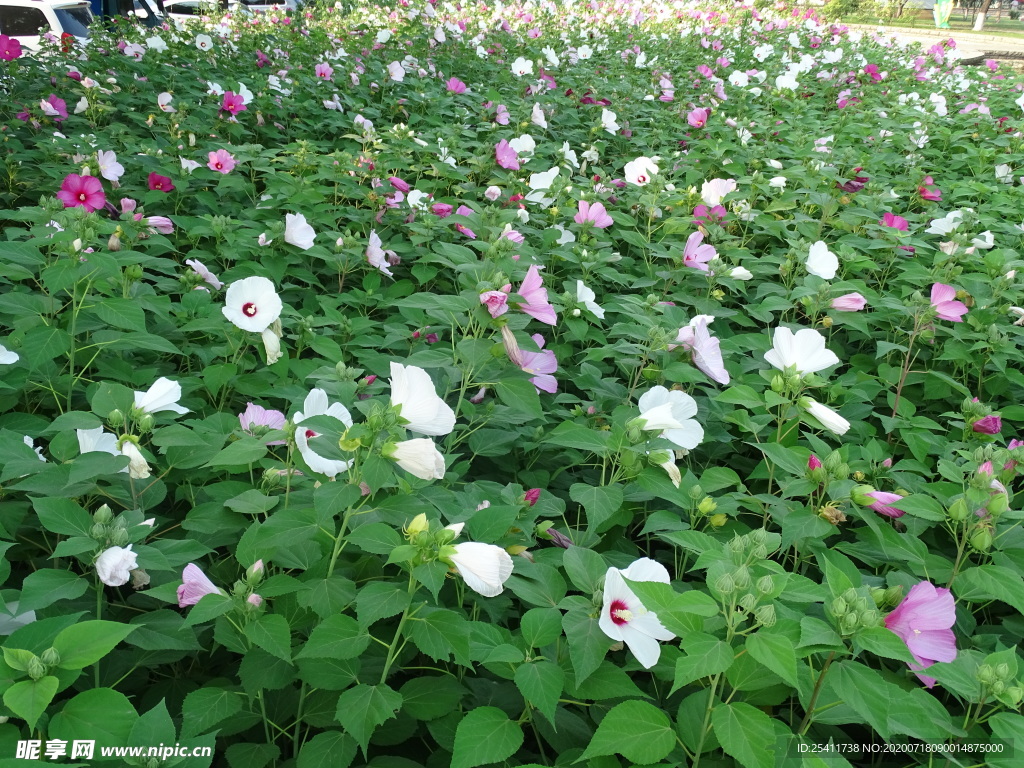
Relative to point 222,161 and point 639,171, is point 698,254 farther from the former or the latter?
point 222,161

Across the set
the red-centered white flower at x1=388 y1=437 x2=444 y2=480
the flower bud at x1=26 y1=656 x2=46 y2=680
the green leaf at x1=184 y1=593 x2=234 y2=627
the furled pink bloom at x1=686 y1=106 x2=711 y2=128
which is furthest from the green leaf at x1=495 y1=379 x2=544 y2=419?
the furled pink bloom at x1=686 y1=106 x2=711 y2=128

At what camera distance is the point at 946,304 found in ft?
7.31

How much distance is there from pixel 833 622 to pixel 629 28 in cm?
916

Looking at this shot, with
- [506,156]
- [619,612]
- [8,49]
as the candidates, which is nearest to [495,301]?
[619,612]

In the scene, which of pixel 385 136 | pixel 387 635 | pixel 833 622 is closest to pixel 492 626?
pixel 387 635

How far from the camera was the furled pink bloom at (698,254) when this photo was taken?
250cm

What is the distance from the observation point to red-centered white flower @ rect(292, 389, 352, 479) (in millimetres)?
1203

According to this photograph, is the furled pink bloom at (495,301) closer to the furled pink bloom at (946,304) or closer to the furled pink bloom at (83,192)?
the furled pink bloom at (946,304)

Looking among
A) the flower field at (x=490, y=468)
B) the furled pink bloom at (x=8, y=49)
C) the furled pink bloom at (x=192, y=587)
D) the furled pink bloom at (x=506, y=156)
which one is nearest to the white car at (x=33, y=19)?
the furled pink bloom at (x=8, y=49)

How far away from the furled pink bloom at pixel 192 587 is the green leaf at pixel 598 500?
0.63m

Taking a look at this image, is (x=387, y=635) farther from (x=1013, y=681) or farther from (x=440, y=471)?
(x=1013, y=681)

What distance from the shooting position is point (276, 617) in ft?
3.42

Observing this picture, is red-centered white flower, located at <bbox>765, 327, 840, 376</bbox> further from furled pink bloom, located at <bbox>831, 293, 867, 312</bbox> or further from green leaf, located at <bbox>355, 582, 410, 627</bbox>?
green leaf, located at <bbox>355, 582, 410, 627</bbox>

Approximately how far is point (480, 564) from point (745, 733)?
1.29 feet
